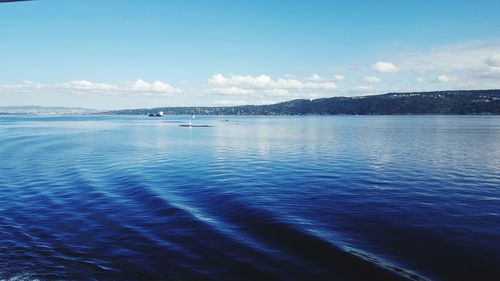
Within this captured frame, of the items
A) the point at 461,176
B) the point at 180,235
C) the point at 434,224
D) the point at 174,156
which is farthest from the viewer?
the point at 174,156

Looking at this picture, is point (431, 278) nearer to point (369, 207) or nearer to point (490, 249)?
point (490, 249)

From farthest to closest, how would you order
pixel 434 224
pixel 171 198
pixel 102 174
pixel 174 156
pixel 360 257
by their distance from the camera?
1. pixel 174 156
2. pixel 102 174
3. pixel 171 198
4. pixel 434 224
5. pixel 360 257

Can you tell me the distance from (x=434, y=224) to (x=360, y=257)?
648 cm

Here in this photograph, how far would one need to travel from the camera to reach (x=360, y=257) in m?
14.2

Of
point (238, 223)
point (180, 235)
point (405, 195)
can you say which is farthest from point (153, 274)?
point (405, 195)

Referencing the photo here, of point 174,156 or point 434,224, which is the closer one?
point 434,224

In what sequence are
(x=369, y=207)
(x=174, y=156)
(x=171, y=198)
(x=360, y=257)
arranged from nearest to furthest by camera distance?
(x=360, y=257), (x=369, y=207), (x=171, y=198), (x=174, y=156)

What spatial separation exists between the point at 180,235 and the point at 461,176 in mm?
26911

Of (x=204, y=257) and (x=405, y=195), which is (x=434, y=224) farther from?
(x=204, y=257)

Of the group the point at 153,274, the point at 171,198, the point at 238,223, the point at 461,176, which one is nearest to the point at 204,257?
the point at 153,274

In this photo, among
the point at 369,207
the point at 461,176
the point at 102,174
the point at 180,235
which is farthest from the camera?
the point at 102,174

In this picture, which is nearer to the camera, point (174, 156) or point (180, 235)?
point (180, 235)

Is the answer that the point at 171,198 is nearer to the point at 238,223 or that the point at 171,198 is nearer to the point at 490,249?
the point at 238,223

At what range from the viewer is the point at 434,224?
18.2m
